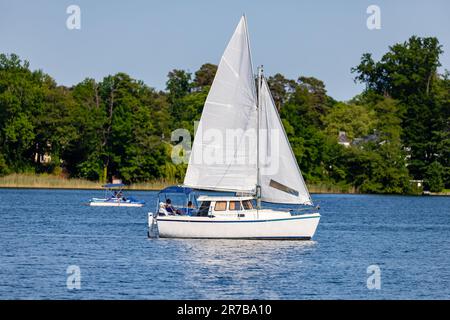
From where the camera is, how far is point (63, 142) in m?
151

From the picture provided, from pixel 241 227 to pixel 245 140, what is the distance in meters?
4.93

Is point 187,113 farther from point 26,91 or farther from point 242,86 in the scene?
point 242,86

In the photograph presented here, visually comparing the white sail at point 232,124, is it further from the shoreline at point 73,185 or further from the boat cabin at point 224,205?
the shoreline at point 73,185

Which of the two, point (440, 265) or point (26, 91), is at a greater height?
point (26, 91)

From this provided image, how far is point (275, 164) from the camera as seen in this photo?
2351 inches

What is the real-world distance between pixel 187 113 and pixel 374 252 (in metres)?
107

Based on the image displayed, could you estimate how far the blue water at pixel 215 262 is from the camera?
42.2 metres

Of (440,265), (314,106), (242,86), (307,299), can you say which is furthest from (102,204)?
(314,106)

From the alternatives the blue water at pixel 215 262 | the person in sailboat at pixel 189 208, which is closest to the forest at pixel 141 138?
the blue water at pixel 215 262

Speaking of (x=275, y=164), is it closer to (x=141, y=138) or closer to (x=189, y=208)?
(x=189, y=208)

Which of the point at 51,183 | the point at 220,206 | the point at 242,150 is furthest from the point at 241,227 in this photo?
the point at 51,183

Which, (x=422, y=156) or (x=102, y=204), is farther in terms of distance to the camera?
(x=422, y=156)

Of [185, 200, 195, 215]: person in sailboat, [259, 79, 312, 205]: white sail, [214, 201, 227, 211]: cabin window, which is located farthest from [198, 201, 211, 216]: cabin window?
[259, 79, 312, 205]: white sail
